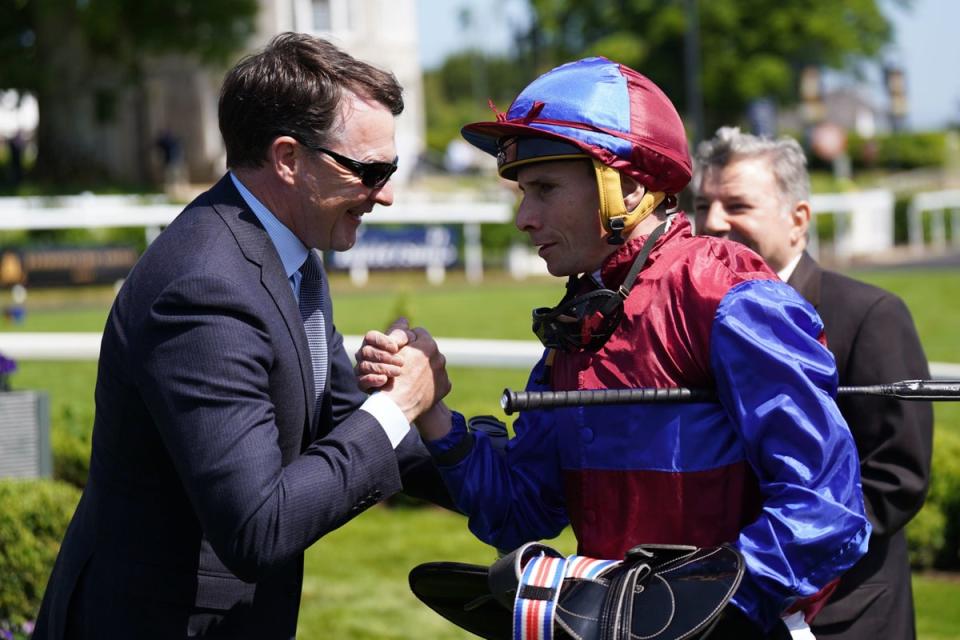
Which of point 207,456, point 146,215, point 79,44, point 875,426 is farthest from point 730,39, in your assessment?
point 207,456

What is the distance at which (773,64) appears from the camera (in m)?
49.7

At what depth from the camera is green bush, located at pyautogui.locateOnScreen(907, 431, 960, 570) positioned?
641cm

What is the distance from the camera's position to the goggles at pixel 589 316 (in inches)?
95.6

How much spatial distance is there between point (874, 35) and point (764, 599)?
182ft

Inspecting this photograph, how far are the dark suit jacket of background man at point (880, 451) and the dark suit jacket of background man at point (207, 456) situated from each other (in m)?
1.41

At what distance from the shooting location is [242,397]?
2.35 metres

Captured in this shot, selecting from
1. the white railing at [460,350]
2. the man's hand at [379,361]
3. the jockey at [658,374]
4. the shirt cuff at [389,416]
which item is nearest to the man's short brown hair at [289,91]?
the jockey at [658,374]

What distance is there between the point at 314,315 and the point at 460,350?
519 centimetres

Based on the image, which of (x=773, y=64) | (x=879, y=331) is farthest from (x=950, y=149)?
A: (x=879, y=331)

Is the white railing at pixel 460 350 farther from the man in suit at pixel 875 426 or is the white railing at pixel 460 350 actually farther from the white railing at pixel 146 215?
the white railing at pixel 146 215

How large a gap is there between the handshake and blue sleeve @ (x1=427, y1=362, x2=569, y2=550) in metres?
0.10

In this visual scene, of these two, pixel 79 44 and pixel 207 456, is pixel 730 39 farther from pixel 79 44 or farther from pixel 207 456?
pixel 207 456

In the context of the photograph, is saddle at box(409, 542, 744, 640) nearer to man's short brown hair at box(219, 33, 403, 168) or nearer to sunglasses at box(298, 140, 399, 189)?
sunglasses at box(298, 140, 399, 189)

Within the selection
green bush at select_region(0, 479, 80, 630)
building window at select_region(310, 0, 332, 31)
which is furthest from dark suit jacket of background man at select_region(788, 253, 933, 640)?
building window at select_region(310, 0, 332, 31)
